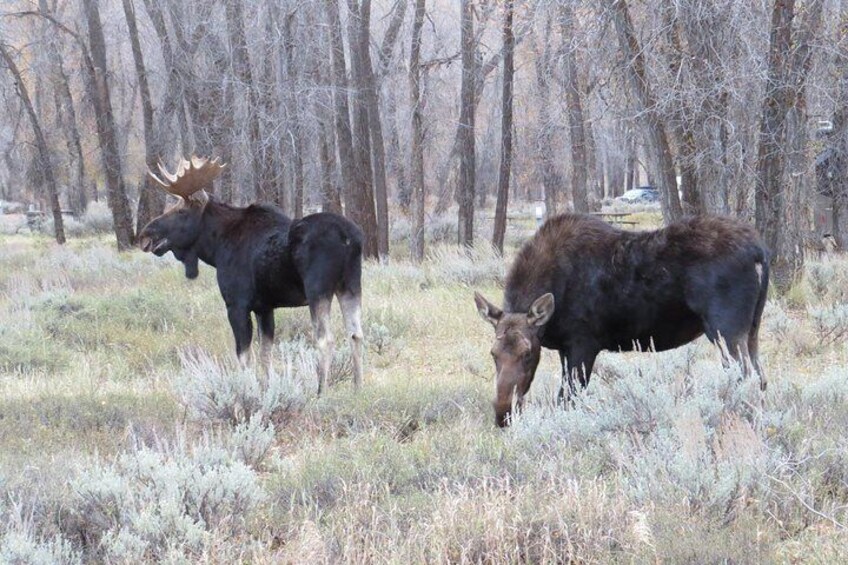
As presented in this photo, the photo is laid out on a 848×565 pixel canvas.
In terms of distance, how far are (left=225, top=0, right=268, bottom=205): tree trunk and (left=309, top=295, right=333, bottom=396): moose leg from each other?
11.9 m

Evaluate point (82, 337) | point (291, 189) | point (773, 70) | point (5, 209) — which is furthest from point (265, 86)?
point (5, 209)

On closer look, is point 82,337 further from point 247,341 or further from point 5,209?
point 5,209

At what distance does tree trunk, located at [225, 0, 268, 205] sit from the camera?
20922 millimetres

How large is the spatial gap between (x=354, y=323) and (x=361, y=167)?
41.2ft

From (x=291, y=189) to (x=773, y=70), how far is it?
16.0 meters

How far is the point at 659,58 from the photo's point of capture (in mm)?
13016

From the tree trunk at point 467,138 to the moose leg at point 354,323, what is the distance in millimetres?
13710

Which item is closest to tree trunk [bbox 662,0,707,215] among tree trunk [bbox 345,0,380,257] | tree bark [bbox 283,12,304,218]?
tree trunk [bbox 345,0,380,257]

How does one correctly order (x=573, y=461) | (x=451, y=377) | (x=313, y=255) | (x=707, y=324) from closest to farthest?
(x=573, y=461)
(x=707, y=324)
(x=313, y=255)
(x=451, y=377)

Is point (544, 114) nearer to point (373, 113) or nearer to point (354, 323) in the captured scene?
point (373, 113)

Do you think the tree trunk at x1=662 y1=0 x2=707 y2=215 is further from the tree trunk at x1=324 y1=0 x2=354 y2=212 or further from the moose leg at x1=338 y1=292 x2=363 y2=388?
the tree trunk at x1=324 y1=0 x2=354 y2=212

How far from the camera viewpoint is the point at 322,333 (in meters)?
9.09

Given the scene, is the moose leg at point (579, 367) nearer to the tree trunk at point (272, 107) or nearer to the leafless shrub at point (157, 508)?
the leafless shrub at point (157, 508)

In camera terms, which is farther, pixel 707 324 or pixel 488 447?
pixel 707 324
